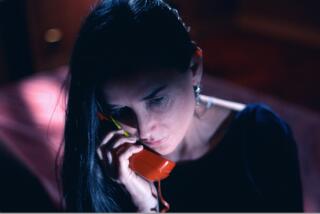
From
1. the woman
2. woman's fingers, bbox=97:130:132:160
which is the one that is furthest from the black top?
woman's fingers, bbox=97:130:132:160

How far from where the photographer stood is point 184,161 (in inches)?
29.1

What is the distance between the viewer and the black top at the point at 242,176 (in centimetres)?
72

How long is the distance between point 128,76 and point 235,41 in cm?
219

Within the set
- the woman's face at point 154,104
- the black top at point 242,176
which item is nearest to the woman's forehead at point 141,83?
the woman's face at point 154,104

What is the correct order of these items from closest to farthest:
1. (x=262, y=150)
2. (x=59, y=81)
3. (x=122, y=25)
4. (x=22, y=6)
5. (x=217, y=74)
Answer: (x=122, y=25), (x=262, y=150), (x=59, y=81), (x=22, y=6), (x=217, y=74)

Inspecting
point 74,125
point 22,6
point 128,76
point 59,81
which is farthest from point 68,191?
point 22,6

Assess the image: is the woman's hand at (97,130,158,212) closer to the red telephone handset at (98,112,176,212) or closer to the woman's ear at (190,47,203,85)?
the red telephone handset at (98,112,176,212)

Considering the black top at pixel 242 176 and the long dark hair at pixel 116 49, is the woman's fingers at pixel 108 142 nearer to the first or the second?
the long dark hair at pixel 116 49

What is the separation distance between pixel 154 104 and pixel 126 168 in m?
0.12

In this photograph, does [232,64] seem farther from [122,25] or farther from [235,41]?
[122,25]

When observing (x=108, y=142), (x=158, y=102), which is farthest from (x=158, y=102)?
(x=108, y=142)

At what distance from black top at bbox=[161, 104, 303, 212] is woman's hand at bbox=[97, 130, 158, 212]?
0.10 ft

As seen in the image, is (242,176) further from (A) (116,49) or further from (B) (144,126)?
(A) (116,49)

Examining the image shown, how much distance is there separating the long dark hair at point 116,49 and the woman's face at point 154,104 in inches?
0.6
